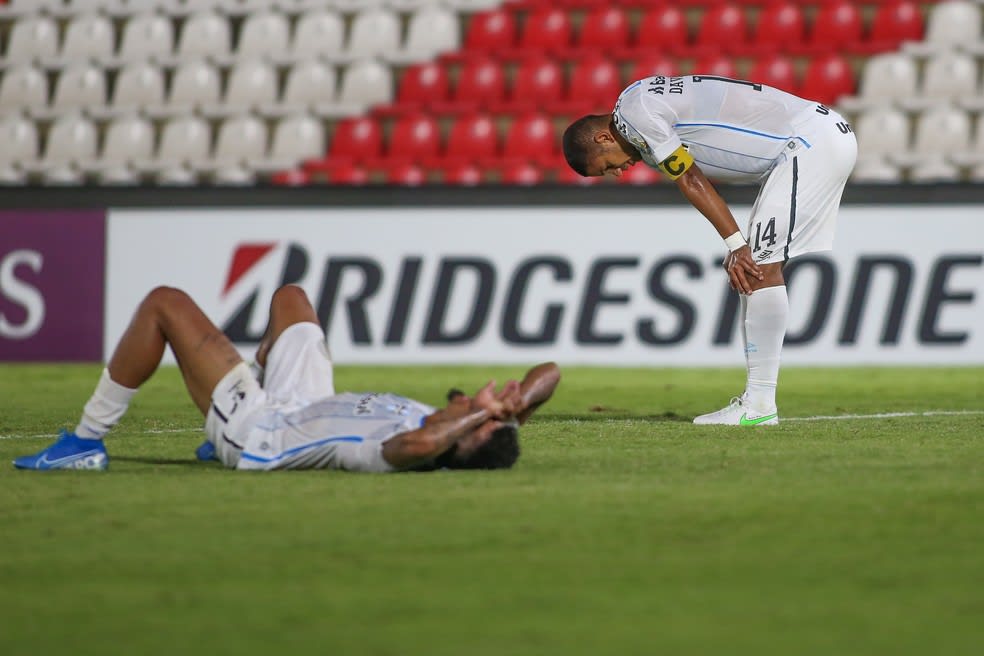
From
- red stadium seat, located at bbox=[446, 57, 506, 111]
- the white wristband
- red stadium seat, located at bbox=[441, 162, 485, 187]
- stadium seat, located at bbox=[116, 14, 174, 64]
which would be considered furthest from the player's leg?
stadium seat, located at bbox=[116, 14, 174, 64]

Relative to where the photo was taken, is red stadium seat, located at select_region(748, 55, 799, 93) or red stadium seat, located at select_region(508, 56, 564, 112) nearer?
red stadium seat, located at select_region(748, 55, 799, 93)

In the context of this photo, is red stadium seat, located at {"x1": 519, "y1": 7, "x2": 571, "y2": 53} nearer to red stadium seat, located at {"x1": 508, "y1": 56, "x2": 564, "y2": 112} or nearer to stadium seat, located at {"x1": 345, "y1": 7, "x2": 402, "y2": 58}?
red stadium seat, located at {"x1": 508, "y1": 56, "x2": 564, "y2": 112}

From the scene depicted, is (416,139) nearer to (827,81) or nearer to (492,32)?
(492,32)

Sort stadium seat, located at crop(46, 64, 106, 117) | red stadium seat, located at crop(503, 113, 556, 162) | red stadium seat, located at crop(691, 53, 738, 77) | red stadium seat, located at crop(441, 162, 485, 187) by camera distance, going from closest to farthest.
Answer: red stadium seat, located at crop(441, 162, 485, 187) → red stadium seat, located at crop(691, 53, 738, 77) → red stadium seat, located at crop(503, 113, 556, 162) → stadium seat, located at crop(46, 64, 106, 117)

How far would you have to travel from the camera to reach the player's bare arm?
7141 mm

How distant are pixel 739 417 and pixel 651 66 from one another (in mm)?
7760

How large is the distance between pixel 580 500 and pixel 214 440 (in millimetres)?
1416

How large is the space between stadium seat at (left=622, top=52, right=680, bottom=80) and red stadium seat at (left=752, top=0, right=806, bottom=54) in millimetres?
1030

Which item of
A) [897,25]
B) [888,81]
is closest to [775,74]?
[888,81]

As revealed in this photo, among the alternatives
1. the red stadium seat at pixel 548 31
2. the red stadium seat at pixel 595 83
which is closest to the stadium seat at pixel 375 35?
the red stadium seat at pixel 548 31

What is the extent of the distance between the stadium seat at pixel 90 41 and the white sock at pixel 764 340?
1118 centimetres

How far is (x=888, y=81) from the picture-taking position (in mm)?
14016

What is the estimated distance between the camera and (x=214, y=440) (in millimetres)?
5457

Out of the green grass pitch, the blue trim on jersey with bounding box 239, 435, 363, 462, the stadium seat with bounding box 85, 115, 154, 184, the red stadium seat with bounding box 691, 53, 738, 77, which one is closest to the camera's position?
the green grass pitch
